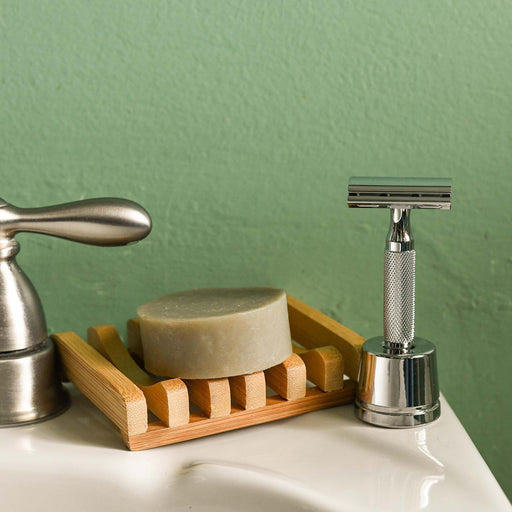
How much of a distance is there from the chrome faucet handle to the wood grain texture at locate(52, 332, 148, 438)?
27mm

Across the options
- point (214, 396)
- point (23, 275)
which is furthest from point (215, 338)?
point (23, 275)

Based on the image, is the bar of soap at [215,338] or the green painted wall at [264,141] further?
the green painted wall at [264,141]

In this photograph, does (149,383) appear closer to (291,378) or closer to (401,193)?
(291,378)

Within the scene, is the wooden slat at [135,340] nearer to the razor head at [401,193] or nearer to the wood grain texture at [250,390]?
the wood grain texture at [250,390]

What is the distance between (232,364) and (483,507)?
18cm

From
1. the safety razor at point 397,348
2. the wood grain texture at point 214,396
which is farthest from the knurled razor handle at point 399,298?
the wood grain texture at point 214,396

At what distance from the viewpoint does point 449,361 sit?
0.66 metres

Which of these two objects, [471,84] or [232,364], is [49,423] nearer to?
[232,364]

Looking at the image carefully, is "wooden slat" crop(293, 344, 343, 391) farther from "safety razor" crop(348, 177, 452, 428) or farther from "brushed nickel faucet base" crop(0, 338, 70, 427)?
"brushed nickel faucet base" crop(0, 338, 70, 427)

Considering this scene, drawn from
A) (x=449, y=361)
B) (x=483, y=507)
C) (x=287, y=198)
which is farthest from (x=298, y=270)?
(x=483, y=507)

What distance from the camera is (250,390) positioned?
47cm

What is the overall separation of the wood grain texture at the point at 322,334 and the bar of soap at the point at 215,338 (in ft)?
0.19

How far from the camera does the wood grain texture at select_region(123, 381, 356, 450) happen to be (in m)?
0.45

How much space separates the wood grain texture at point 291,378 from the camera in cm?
49
